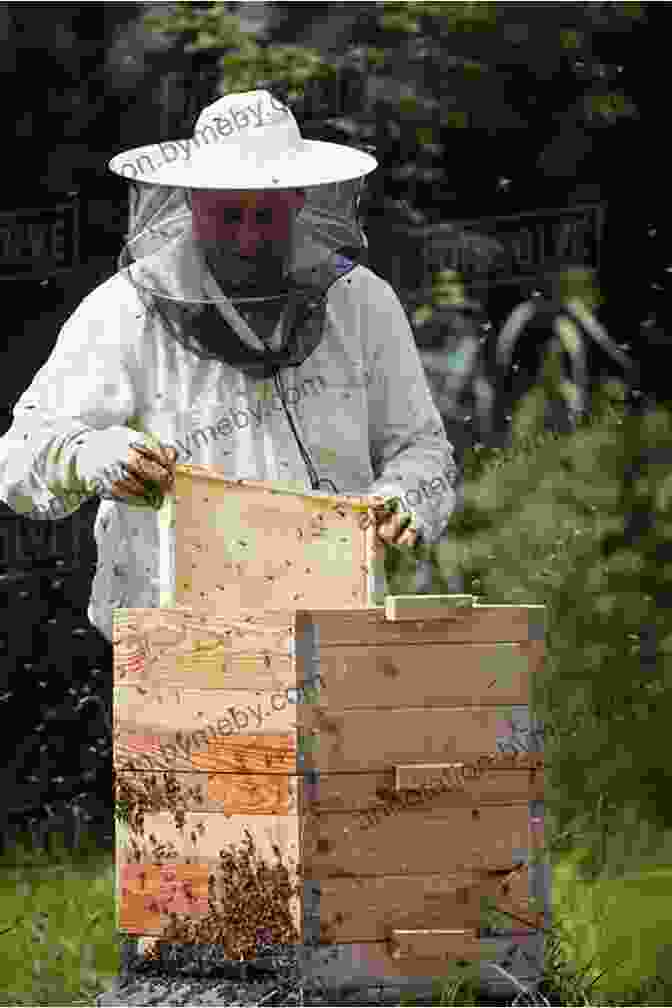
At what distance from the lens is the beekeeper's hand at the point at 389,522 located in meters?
3.49

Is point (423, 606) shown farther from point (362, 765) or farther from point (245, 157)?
point (245, 157)

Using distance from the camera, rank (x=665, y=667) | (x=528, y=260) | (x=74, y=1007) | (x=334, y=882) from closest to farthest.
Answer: (x=334, y=882) < (x=74, y=1007) < (x=665, y=667) < (x=528, y=260)

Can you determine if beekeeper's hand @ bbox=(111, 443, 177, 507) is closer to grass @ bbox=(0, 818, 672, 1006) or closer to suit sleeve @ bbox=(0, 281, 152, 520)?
suit sleeve @ bbox=(0, 281, 152, 520)

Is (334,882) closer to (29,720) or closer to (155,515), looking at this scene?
(155,515)

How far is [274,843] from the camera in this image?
3.25 meters

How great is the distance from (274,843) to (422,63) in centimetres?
502

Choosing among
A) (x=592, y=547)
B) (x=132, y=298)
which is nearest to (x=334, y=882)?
(x=132, y=298)

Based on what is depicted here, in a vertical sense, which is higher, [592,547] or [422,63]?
[422,63]

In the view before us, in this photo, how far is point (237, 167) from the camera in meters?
3.86

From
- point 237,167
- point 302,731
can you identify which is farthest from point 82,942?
point 237,167

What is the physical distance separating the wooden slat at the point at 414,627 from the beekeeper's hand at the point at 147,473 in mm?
453

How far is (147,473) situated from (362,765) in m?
0.69

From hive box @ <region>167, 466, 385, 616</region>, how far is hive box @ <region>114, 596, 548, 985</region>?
8.0 inches

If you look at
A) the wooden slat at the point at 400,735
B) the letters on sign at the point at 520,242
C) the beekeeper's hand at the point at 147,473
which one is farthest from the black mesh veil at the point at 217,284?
the letters on sign at the point at 520,242
